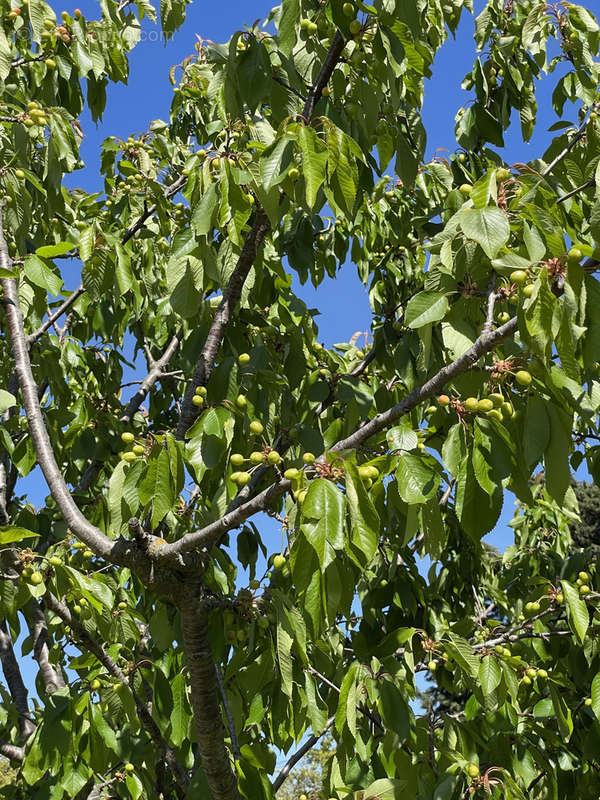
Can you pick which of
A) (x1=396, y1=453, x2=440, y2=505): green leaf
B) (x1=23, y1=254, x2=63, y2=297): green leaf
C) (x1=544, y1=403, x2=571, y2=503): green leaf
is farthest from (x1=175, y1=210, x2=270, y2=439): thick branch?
(x1=544, y1=403, x2=571, y2=503): green leaf

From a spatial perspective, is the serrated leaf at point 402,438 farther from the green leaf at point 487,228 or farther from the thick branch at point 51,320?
the thick branch at point 51,320

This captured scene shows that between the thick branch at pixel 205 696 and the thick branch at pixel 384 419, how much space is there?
35 centimetres

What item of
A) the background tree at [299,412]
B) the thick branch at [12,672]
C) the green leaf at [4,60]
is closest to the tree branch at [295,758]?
the background tree at [299,412]

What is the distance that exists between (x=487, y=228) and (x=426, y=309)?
0.26m

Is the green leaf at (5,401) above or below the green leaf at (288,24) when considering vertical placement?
below

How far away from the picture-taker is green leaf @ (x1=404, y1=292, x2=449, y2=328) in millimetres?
1663

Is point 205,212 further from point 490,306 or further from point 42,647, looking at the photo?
point 42,647

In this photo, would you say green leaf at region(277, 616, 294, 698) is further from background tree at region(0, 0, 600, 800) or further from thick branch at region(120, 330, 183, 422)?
thick branch at region(120, 330, 183, 422)

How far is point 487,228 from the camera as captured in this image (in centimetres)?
151

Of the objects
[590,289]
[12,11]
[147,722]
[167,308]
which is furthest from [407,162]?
[147,722]

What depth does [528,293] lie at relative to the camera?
1462 millimetres

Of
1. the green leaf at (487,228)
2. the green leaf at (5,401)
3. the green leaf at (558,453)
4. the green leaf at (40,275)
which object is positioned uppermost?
the green leaf at (40,275)

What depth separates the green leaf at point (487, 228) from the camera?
1.48 m

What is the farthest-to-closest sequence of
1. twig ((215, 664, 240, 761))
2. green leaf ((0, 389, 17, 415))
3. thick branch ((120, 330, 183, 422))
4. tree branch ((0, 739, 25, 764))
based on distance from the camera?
thick branch ((120, 330, 183, 422)), tree branch ((0, 739, 25, 764)), twig ((215, 664, 240, 761)), green leaf ((0, 389, 17, 415))
